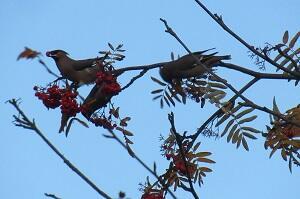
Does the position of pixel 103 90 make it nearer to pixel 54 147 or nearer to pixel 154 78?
pixel 154 78

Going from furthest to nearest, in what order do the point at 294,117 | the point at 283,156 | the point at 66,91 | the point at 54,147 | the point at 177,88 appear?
1. the point at 177,88
2. the point at 66,91
3. the point at 283,156
4. the point at 294,117
5. the point at 54,147

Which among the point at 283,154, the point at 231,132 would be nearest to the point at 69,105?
the point at 231,132

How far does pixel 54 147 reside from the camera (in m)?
1.84

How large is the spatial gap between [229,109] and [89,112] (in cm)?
91

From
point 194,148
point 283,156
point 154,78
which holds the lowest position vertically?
point 283,156

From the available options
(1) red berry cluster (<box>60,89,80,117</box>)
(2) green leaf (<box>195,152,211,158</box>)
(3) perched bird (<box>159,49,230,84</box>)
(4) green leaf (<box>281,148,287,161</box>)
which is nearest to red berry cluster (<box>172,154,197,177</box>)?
(2) green leaf (<box>195,152,211,158</box>)

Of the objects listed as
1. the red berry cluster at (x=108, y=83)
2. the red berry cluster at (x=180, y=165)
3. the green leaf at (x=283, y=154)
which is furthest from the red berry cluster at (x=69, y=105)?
the green leaf at (x=283, y=154)

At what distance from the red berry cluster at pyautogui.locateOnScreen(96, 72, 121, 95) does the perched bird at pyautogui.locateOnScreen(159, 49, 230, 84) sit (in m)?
0.59

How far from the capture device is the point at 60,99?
381 centimetres

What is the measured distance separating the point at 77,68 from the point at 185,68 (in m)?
0.84

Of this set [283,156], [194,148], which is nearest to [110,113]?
[194,148]

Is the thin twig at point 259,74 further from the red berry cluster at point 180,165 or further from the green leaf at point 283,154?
the red berry cluster at point 180,165

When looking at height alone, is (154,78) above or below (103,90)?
above

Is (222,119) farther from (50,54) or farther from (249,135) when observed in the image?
(50,54)
